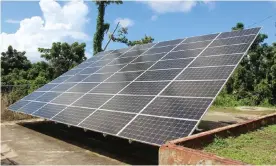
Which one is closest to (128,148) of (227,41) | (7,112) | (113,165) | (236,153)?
(113,165)

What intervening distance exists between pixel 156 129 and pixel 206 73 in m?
2.76

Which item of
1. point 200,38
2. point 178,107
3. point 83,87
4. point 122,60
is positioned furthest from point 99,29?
point 178,107

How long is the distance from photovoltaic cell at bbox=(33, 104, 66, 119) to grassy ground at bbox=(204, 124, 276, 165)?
6398 mm

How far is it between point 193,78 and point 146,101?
5.17 ft

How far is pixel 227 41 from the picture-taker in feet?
36.7

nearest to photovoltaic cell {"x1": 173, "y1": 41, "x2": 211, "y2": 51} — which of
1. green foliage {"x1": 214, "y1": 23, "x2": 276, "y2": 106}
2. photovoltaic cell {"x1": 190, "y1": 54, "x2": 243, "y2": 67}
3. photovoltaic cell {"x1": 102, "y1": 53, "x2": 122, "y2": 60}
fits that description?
photovoltaic cell {"x1": 190, "y1": 54, "x2": 243, "y2": 67}

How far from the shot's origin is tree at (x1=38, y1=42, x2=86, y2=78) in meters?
31.8

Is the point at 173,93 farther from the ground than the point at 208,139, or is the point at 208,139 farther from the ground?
the point at 173,93

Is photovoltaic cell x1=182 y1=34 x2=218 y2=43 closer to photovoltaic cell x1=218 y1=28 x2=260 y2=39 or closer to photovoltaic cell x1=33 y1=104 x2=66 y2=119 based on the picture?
photovoltaic cell x1=218 y1=28 x2=260 y2=39

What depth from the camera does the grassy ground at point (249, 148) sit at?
22.1 feet

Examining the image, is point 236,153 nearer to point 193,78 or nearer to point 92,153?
point 193,78

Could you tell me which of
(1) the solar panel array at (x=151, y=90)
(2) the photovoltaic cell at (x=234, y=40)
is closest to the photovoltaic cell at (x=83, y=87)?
(1) the solar panel array at (x=151, y=90)

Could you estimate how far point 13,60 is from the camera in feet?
128

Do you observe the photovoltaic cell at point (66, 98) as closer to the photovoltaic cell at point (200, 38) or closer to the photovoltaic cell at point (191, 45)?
the photovoltaic cell at point (191, 45)
